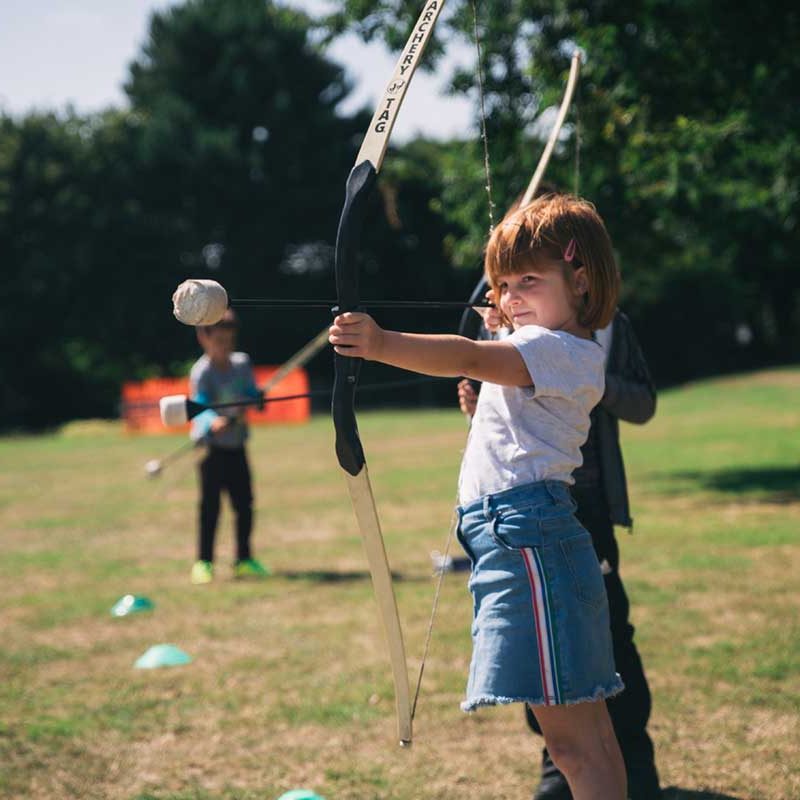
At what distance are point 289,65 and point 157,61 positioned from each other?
214 inches

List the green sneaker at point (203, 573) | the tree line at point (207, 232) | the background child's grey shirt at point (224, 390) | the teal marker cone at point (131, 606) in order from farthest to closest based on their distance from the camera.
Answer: the tree line at point (207, 232) → the background child's grey shirt at point (224, 390) → the green sneaker at point (203, 573) → the teal marker cone at point (131, 606)

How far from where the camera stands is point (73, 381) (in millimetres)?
37812

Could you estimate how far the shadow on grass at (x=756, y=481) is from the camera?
11.0 m

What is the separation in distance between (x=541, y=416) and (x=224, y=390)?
540cm

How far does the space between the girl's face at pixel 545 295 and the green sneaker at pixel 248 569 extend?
17.9 feet

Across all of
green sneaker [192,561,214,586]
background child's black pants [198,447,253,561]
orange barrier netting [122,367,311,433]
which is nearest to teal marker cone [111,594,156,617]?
green sneaker [192,561,214,586]

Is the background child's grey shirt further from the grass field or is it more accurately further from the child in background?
the grass field

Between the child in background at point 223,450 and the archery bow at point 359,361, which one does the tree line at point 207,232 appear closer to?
the child in background at point 223,450

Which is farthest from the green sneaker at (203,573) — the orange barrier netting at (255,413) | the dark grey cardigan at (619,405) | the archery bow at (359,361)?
the orange barrier netting at (255,413)

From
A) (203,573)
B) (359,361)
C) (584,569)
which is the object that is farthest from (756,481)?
(359,361)

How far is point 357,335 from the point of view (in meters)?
2.33

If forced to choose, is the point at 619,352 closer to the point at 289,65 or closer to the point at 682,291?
the point at 289,65

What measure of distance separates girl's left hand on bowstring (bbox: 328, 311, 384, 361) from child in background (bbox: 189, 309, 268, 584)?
17.9ft

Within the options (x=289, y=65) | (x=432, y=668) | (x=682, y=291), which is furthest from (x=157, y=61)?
(x=432, y=668)
